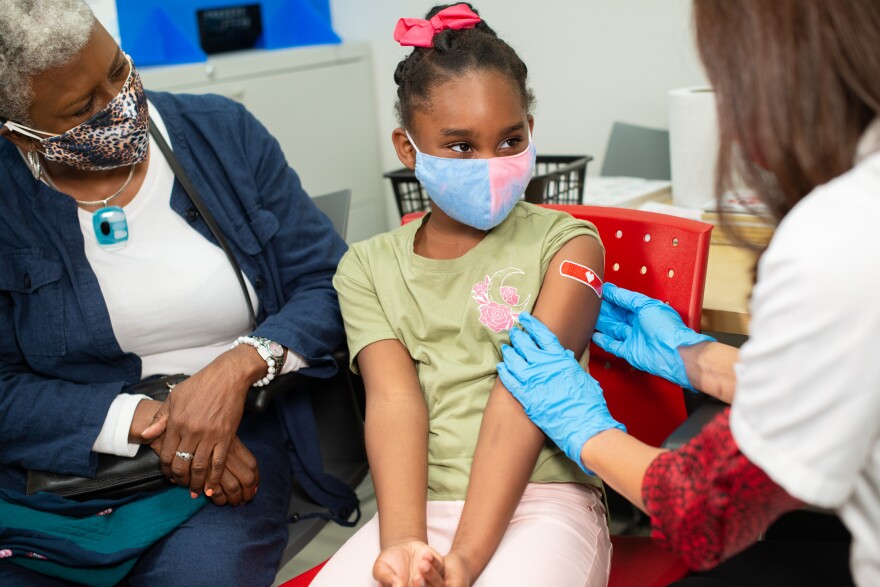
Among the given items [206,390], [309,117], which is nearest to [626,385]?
[206,390]

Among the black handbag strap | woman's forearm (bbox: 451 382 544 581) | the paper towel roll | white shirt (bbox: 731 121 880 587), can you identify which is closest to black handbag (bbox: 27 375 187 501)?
the black handbag strap

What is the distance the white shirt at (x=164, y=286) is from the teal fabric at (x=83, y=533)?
29 centimetres

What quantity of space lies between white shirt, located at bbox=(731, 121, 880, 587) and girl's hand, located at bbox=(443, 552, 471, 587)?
0.45 m

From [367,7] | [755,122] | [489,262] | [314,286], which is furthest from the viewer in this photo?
[367,7]

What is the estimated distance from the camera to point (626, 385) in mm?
1531

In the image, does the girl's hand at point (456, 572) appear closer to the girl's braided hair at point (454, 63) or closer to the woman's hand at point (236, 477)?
the woman's hand at point (236, 477)

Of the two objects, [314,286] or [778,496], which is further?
[314,286]

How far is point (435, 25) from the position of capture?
1479 mm

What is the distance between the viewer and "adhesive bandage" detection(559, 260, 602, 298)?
137 centimetres

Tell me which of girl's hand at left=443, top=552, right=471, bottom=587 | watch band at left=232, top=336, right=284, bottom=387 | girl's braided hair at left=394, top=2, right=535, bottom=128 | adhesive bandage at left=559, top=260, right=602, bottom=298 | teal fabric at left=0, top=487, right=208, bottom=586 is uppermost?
girl's braided hair at left=394, top=2, right=535, bottom=128

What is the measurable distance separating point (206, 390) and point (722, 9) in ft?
3.44

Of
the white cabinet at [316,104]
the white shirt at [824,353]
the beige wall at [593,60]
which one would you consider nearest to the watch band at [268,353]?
the white shirt at [824,353]

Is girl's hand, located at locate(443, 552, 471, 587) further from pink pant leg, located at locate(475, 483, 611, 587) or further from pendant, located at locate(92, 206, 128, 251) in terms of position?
pendant, located at locate(92, 206, 128, 251)

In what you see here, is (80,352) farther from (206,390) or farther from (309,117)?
(309,117)
